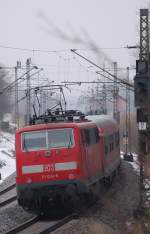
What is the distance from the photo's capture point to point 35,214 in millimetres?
19625

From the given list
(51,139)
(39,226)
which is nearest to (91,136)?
(51,139)

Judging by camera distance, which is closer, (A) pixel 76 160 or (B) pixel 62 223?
(B) pixel 62 223

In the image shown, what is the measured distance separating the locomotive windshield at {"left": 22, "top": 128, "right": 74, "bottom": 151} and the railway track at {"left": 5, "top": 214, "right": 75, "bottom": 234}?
2052 millimetres

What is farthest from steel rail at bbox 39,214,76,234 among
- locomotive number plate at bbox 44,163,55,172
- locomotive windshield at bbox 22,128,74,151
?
locomotive windshield at bbox 22,128,74,151

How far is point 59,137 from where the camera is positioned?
1867cm

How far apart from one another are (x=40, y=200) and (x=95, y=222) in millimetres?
3235

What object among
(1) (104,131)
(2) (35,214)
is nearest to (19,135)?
(2) (35,214)

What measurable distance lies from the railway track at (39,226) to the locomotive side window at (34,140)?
6.73 ft

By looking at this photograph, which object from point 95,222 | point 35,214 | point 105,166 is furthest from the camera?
point 105,166

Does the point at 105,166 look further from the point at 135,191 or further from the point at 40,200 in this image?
the point at 40,200

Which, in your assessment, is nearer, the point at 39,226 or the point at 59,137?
the point at 39,226

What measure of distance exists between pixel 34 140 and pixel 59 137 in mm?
723

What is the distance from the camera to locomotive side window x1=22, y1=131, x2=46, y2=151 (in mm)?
18656

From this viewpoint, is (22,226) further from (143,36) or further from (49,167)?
(143,36)
